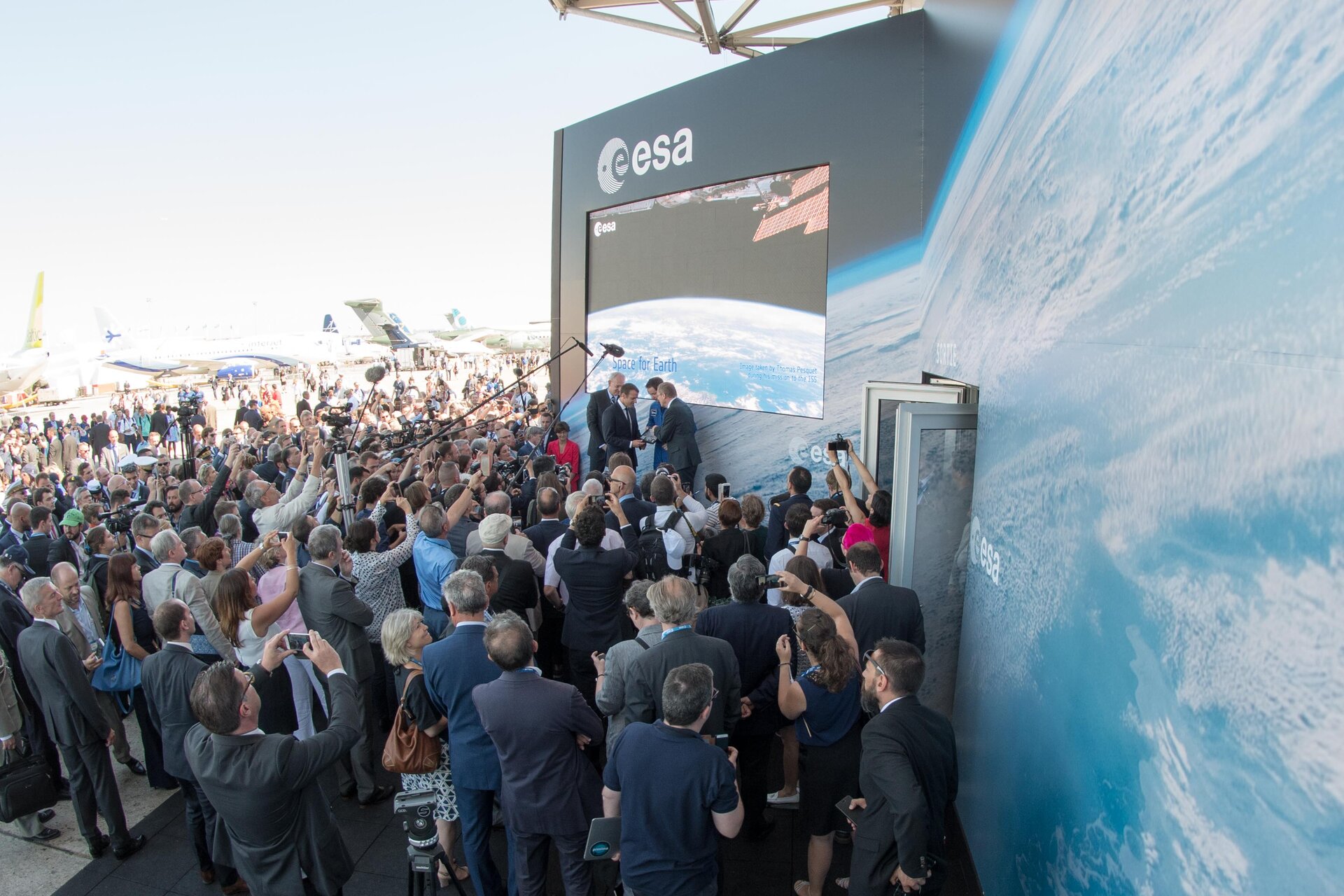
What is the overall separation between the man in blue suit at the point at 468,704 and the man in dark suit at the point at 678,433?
5.11m

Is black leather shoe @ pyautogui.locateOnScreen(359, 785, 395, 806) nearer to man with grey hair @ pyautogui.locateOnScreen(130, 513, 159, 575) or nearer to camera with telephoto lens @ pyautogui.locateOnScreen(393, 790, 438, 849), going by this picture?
camera with telephoto lens @ pyautogui.locateOnScreen(393, 790, 438, 849)

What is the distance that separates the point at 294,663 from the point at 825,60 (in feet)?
22.2

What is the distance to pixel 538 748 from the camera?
112 inches

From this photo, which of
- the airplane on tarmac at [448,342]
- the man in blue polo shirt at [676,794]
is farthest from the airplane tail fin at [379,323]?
the man in blue polo shirt at [676,794]

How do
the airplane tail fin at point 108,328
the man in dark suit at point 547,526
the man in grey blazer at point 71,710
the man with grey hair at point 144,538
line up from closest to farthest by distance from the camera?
the man in grey blazer at point 71,710, the man with grey hair at point 144,538, the man in dark suit at point 547,526, the airplane tail fin at point 108,328

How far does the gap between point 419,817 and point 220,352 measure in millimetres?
52616

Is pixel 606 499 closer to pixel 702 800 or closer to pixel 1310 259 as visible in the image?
pixel 702 800

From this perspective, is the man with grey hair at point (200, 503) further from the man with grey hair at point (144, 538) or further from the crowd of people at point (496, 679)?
the man with grey hair at point (144, 538)

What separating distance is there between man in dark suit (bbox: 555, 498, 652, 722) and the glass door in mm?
1537

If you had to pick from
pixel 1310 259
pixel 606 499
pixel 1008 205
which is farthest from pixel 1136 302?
pixel 606 499

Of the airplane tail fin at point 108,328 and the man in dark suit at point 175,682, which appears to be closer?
the man in dark suit at point 175,682

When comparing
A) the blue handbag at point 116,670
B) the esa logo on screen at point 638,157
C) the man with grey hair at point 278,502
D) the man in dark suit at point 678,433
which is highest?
the esa logo on screen at point 638,157

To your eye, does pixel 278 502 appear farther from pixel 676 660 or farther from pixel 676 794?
pixel 676 794

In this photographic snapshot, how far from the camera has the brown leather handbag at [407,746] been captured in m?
3.22
